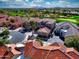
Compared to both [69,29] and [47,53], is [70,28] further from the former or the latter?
[47,53]

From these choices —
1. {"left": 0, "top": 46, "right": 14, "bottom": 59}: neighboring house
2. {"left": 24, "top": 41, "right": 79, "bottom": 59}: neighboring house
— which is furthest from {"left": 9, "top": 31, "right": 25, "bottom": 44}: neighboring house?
{"left": 24, "top": 41, "right": 79, "bottom": 59}: neighboring house

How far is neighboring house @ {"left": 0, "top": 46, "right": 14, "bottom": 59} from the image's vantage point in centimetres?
3253

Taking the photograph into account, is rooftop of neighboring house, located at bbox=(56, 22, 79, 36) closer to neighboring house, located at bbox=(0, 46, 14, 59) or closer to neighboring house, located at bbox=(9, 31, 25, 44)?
neighboring house, located at bbox=(9, 31, 25, 44)

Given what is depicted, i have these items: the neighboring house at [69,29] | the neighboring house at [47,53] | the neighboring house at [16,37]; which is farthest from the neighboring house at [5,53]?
the neighboring house at [69,29]

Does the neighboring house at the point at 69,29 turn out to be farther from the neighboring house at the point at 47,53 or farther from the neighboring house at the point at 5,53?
the neighboring house at the point at 47,53

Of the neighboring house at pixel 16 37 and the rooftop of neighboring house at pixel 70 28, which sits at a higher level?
the neighboring house at pixel 16 37

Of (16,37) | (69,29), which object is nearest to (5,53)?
(16,37)

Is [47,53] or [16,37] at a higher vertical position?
[47,53]

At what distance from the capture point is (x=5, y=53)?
33312 mm

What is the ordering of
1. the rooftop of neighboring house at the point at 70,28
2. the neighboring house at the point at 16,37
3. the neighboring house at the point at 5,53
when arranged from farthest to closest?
the rooftop of neighboring house at the point at 70,28 < the neighboring house at the point at 16,37 < the neighboring house at the point at 5,53

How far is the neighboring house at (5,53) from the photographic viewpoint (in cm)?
3253

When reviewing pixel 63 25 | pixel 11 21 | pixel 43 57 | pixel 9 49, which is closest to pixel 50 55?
pixel 43 57

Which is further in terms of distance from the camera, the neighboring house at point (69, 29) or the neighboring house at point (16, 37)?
the neighboring house at point (69, 29)

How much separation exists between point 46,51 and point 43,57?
0.81 m
